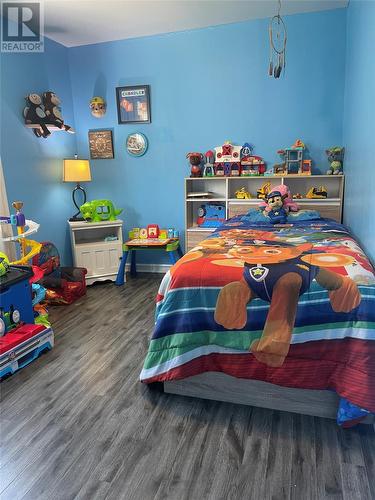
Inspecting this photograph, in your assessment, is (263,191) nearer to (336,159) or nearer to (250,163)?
(250,163)

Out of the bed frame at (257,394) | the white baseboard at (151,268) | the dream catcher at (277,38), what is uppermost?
the dream catcher at (277,38)

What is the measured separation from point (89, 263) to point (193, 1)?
2.63m

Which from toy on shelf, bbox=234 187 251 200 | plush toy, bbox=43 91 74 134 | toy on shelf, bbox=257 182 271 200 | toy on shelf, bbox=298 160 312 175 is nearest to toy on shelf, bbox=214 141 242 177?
toy on shelf, bbox=234 187 251 200

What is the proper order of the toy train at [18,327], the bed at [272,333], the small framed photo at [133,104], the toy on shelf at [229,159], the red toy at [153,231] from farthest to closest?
the red toy at [153,231] → the small framed photo at [133,104] → the toy on shelf at [229,159] → the toy train at [18,327] → the bed at [272,333]

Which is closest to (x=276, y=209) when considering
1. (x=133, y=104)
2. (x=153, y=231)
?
(x=153, y=231)

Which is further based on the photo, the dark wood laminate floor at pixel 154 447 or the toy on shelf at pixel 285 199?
the toy on shelf at pixel 285 199

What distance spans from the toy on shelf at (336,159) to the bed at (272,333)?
178 centimetres

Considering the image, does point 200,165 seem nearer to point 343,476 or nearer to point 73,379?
point 73,379

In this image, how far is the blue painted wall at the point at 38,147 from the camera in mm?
3100

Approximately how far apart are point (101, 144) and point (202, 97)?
1.29 meters

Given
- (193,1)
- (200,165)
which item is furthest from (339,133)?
(193,1)

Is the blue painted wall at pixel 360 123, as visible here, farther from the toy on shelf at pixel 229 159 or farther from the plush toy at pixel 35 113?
the plush toy at pixel 35 113

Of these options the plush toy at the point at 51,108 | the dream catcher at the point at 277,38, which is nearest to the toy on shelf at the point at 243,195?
the dream catcher at the point at 277,38

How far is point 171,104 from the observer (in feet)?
12.4
